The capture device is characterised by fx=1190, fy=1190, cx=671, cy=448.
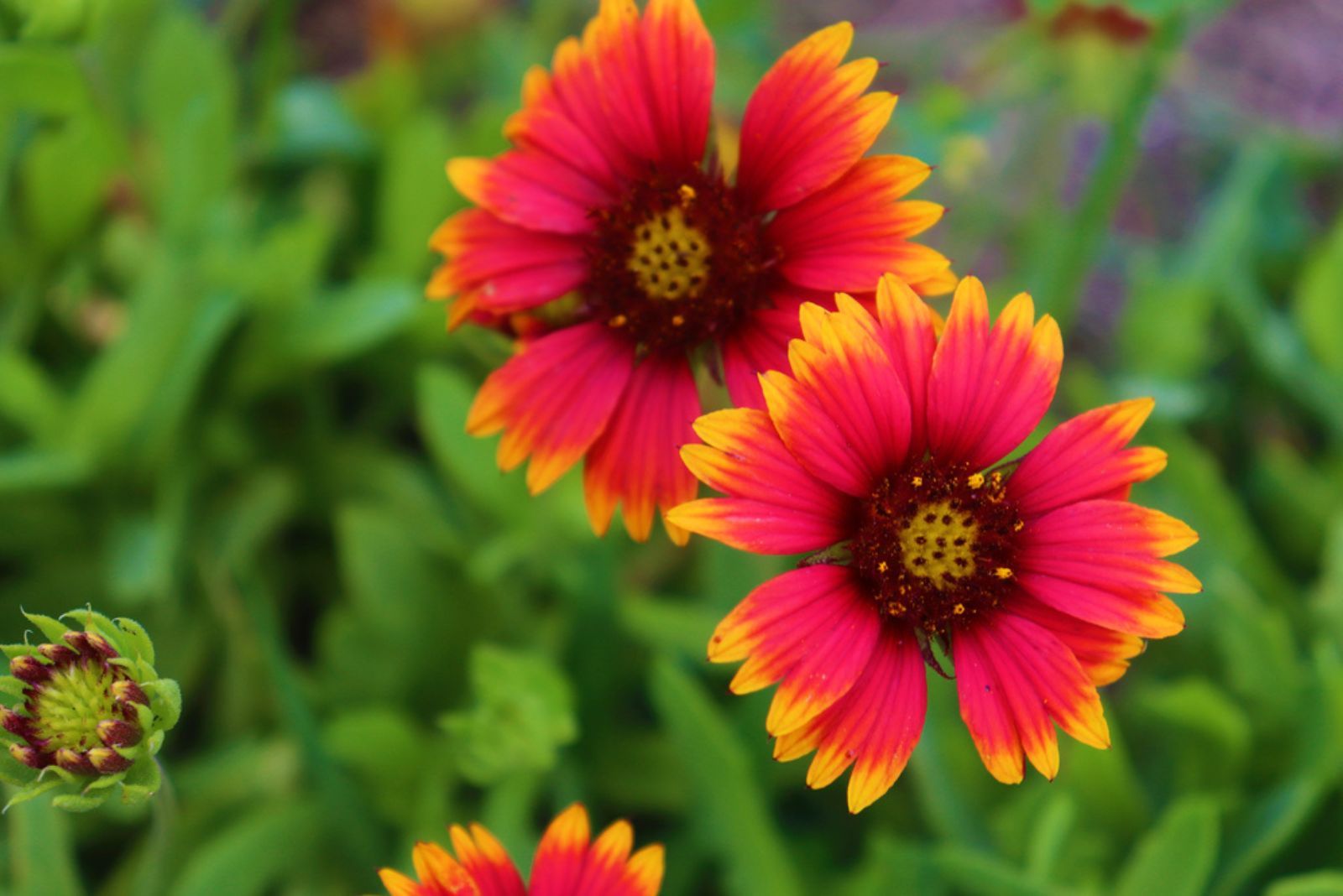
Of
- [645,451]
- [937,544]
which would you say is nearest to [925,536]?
[937,544]

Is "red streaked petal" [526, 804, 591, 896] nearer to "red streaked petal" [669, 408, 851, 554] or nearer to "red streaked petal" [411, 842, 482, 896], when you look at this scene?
"red streaked petal" [411, 842, 482, 896]

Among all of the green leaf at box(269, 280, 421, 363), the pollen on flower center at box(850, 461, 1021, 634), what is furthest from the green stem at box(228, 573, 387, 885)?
the pollen on flower center at box(850, 461, 1021, 634)

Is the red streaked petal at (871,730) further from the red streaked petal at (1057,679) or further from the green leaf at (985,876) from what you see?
the green leaf at (985,876)

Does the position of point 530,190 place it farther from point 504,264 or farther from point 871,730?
point 871,730

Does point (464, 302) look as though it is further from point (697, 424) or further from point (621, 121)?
point (697, 424)

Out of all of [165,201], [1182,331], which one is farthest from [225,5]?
[1182,331]
